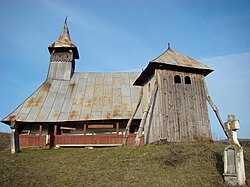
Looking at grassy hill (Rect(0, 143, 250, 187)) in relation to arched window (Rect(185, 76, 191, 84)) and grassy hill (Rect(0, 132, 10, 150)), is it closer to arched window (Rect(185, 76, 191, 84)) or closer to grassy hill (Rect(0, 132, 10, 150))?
arched window (Rect(185, 76, 191, 84))

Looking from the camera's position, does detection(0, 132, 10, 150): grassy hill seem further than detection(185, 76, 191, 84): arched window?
Yes

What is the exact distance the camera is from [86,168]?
998 centimetres

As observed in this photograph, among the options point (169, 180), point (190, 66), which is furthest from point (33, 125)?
point (169, 180)

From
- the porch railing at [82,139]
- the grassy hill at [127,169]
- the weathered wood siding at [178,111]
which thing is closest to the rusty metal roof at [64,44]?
the porch railing at [82,139]

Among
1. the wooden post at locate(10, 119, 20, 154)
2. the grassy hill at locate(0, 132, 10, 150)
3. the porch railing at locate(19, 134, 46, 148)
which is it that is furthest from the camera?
the grassy hill at locate(0, 132, 10, 150)

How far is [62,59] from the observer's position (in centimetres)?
2703

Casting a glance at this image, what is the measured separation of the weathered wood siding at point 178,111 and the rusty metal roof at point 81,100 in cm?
533

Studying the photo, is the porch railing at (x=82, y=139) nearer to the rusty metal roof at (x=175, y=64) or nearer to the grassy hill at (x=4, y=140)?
the rusty metal roof at (x=175, y=64)

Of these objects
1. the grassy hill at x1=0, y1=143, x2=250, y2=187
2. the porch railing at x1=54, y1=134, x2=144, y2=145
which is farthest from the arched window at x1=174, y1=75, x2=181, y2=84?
the porch railing at x1=54, y1=134, x2=144, y2=145

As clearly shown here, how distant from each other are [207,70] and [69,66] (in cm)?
1580

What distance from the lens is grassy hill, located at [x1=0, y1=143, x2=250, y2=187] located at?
8312 millimetres

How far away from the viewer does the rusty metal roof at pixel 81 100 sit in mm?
20062

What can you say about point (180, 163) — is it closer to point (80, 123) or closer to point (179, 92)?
point (179, 92)

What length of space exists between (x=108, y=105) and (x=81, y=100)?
9.04ft
